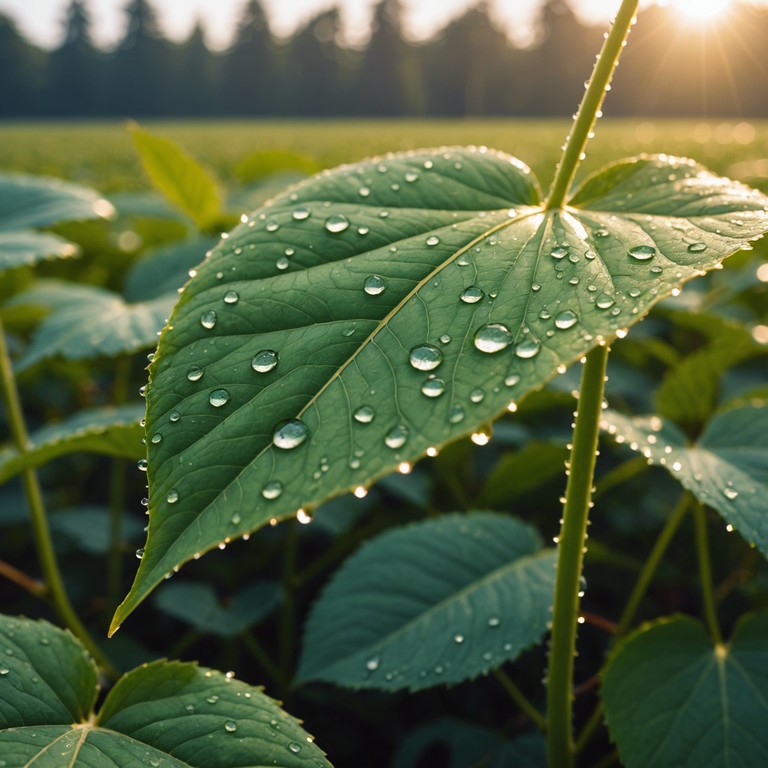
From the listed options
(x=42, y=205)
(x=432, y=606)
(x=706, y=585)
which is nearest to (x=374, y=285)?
(x=432, y=606)

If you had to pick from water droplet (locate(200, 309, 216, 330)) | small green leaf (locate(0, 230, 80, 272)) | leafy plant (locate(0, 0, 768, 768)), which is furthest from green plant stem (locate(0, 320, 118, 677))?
water droplet (locate(200, 309, 216, 330))

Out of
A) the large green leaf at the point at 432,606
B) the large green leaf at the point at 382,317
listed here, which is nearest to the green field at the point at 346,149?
the large green leaf at the point at 432,606

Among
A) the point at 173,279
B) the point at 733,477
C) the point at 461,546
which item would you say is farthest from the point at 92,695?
the point at 173,279

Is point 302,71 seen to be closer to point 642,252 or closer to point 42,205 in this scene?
point 42,205

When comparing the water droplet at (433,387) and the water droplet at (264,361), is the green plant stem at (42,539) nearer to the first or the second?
the water droplet at (264,361)

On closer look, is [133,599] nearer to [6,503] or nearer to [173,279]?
[173,279]

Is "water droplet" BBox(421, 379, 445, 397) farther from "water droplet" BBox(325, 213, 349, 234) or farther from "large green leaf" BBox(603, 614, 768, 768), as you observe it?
"large green leaf" BBox(603, 614, 768, 768)
